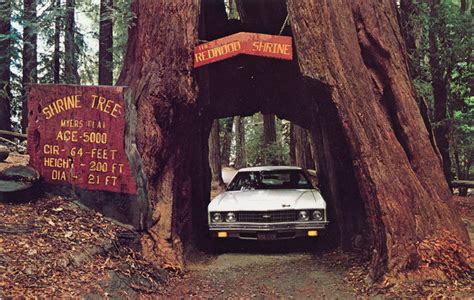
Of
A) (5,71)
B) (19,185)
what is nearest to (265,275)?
(19,185)

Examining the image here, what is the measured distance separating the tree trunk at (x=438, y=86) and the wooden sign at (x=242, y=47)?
711 centimetres

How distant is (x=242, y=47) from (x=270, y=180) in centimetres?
358

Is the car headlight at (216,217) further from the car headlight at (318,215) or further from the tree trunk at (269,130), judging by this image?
the tree trunk at (269,130)

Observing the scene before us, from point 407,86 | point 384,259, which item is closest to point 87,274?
point 384,259

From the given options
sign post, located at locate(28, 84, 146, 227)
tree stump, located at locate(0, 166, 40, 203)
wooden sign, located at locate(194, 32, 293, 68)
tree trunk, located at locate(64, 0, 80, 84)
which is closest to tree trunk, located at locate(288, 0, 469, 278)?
wooden sign, located at locate(194, 32, 293, 68)

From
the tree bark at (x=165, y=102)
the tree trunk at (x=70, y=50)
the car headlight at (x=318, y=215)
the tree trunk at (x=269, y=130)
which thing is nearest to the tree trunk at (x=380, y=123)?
the car headlight at (x=318, y=215)

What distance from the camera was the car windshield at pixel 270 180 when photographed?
9.66 metres

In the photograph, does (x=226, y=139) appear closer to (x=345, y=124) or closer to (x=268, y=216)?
(x=268, y=216)

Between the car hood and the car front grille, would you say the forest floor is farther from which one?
the car hood

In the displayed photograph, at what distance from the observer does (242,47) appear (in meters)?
7.73

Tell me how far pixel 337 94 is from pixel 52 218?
4842mm

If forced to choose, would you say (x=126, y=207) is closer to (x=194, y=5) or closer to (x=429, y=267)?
(x=194, y=5)

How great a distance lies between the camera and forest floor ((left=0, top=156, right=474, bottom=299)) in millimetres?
4996

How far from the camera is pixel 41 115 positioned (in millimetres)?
7152
